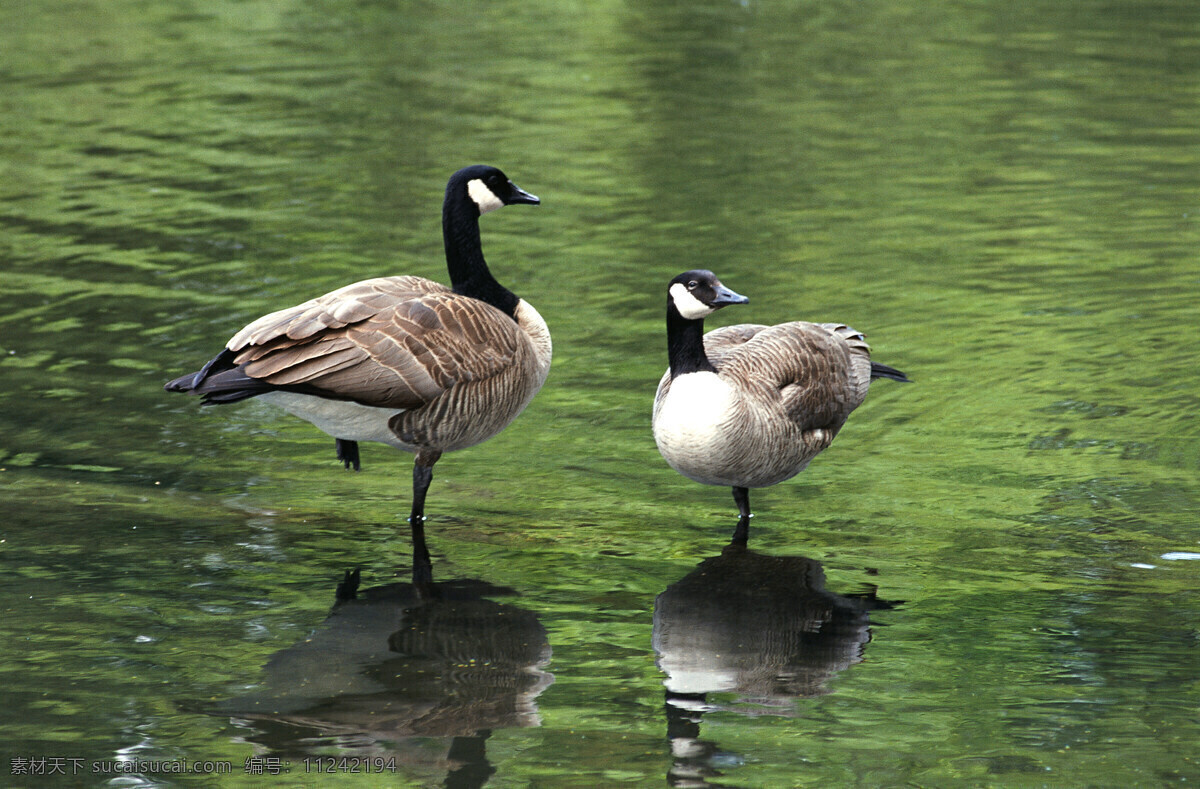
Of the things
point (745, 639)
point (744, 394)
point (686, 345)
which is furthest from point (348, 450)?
point (745, 639)

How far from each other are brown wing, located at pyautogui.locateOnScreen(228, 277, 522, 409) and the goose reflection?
43.9 inches

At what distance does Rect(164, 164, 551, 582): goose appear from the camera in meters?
7.58

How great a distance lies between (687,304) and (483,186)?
6.05ft

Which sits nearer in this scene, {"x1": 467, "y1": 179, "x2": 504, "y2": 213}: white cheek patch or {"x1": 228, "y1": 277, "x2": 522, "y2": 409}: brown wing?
{"x1": 228, "y1": 277, "x2": 522, "y2": 409}: brown wing

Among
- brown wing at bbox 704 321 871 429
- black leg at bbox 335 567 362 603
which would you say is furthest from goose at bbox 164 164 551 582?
brown wing at bbox 704 321 871 429

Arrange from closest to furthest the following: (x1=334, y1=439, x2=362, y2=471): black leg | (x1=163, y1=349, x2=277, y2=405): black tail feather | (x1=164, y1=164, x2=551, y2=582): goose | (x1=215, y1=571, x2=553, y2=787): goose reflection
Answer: (x1=215, y1=571, x2=553, y2=787): goose reflection
(x1=163, y1=349, x2=277, y2=405): black tail feather
(x1=164, y1=164, x2=551, y2=582): goose
(x1=334, y1=439, x2=362, y2=471): black leg

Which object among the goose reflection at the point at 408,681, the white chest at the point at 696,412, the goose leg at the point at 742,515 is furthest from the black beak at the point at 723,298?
the goose reflection at the point at 408,681

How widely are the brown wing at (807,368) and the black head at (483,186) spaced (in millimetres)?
1763

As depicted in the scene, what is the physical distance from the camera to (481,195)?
8961mm

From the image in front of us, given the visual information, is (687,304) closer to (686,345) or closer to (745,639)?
(686,345)

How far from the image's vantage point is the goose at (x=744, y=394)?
770cm

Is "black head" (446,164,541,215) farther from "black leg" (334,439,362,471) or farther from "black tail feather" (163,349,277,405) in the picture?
"black tail feather" (163,349,277,405)

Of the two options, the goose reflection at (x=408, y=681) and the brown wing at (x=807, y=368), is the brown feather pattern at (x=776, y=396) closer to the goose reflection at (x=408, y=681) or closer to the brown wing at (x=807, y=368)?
the brown wing at (x=807, y=368)

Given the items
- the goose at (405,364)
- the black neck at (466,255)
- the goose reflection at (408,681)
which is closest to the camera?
the goose reflection at (408,681)
